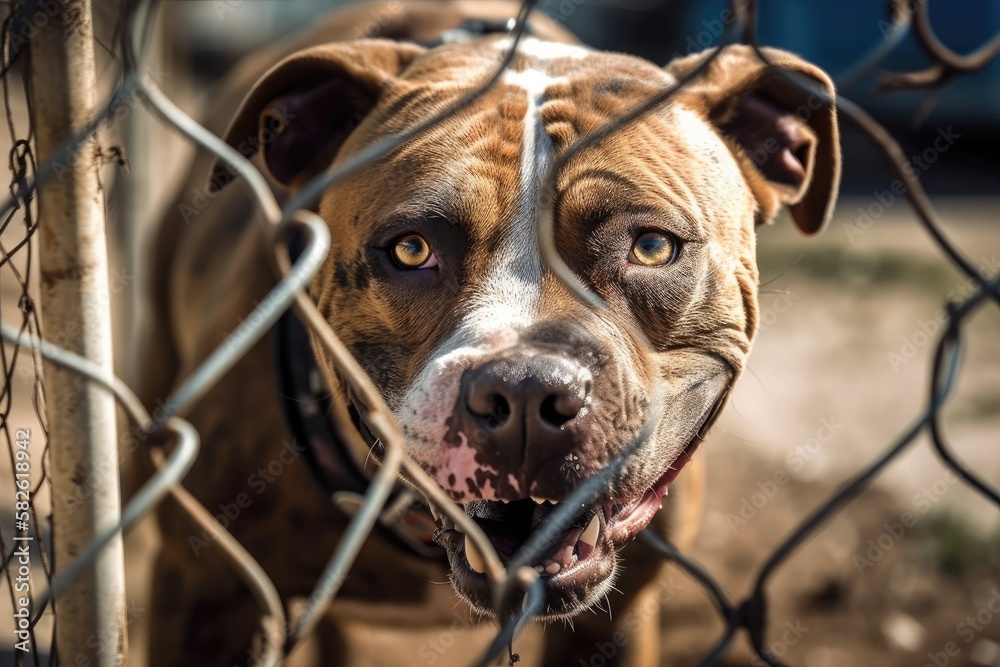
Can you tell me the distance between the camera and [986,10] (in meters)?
8.33

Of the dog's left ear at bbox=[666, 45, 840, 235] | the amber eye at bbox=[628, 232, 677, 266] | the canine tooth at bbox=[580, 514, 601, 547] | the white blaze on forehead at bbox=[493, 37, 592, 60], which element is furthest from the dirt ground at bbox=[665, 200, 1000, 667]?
the canine tooth at bbox=[580, 514, 601, 547]

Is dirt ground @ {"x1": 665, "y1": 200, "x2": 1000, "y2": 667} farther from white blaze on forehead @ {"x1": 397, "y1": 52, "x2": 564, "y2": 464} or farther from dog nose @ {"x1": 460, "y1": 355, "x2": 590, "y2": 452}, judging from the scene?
dog nose @ {"x1": 460, "y1": 355, "x2": 590, "y2": 452}

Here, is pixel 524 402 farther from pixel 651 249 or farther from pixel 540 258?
pixel 651 249

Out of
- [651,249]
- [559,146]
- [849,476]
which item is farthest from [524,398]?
[849,476]

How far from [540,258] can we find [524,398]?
0.38 metres

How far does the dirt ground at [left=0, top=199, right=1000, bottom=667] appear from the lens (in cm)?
333

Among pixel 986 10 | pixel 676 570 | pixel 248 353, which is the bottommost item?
pixel 986 10

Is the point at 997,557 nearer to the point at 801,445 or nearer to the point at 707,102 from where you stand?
the point at 801,445

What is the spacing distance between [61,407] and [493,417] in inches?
24.7

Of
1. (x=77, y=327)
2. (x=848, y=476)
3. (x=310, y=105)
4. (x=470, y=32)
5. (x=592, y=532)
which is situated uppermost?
(x=77, y=327)

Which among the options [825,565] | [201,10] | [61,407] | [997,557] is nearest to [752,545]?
[825,565]

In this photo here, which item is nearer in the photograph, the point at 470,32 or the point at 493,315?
the point at 493,315

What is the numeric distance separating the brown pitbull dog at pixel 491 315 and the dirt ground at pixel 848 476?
390 mm

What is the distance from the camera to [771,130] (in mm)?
2191
